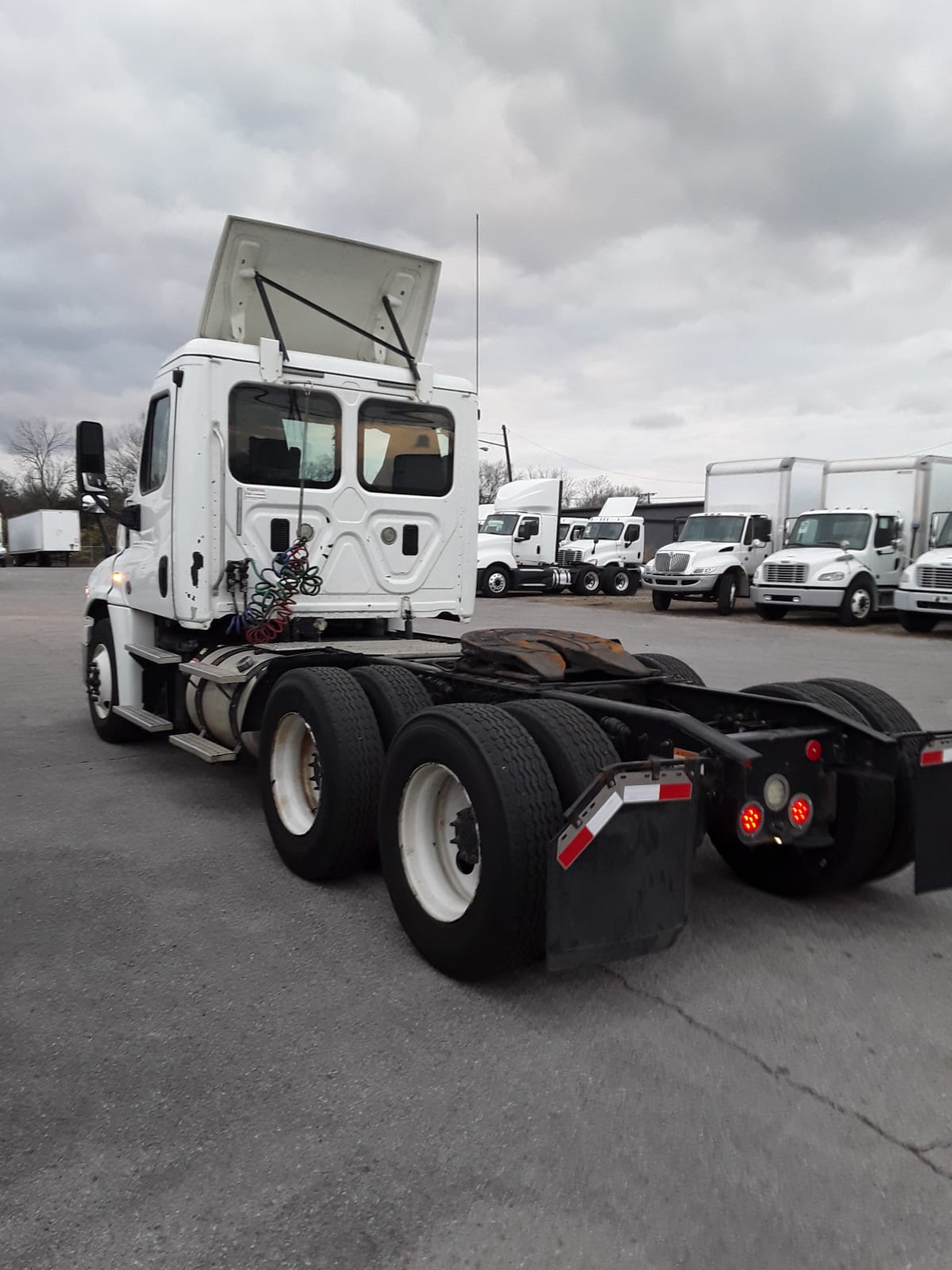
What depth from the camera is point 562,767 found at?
10.9 feet

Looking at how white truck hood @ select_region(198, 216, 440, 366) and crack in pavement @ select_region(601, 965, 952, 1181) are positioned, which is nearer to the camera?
crack in pavement @ select_region(601, 965, 952, 1181)

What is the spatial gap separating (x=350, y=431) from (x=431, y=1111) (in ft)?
15.0

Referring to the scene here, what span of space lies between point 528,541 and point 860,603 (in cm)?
1063

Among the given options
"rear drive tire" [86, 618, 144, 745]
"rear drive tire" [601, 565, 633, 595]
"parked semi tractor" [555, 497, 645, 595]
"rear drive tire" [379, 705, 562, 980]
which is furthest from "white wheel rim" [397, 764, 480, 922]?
"rear drive tire" [601, 565, 633, 595]

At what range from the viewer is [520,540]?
92.1 feet

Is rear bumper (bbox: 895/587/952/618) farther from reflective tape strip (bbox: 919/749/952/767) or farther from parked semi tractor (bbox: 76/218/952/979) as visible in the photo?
reflective tape strip (bbox: 919/749/952/767)

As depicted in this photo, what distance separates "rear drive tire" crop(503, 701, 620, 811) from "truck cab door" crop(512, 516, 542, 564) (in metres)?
24.5

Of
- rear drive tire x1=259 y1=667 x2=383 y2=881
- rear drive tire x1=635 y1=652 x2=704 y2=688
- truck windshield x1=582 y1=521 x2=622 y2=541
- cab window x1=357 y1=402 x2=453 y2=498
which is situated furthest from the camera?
truck windshield x1=582 y1=521 x2=622 y2=541

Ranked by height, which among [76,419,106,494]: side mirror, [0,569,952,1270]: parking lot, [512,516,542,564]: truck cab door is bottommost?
[0,569,952,1270]: parking lot

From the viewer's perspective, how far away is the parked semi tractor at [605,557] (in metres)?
29.9

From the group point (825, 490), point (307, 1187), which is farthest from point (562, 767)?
point (825, 490)

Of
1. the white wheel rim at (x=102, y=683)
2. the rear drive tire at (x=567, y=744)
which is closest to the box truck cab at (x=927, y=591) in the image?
the white wheel rim at (x=102, y=683)

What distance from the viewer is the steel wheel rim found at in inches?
784

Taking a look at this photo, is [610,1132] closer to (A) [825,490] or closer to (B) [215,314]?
(B) [215,314]
